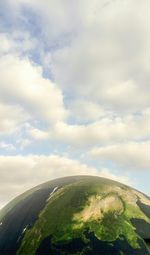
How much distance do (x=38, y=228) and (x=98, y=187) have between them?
280 centimetres

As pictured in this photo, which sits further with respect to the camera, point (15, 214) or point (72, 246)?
point (15, 214)

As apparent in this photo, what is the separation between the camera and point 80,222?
48.0 feet

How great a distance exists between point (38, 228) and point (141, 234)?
342 centimetres

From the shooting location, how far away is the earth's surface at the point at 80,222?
1417cm

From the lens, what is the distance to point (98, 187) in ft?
53.3

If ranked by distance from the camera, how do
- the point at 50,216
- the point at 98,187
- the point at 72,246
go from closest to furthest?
1. the point at 72,246
2. the point at 50,216
3. the point at 98,187

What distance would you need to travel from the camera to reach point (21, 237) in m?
14.9

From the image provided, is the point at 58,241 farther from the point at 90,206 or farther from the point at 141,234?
the point at 141,234

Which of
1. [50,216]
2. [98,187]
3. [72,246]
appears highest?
[98,187]

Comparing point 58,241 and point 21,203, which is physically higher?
point 21,203

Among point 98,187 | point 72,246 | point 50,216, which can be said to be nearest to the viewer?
point 72,246

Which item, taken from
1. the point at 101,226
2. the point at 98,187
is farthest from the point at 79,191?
the point at 101,226

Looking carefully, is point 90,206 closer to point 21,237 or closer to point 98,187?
point 98,187

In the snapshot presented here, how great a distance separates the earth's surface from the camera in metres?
14.2
